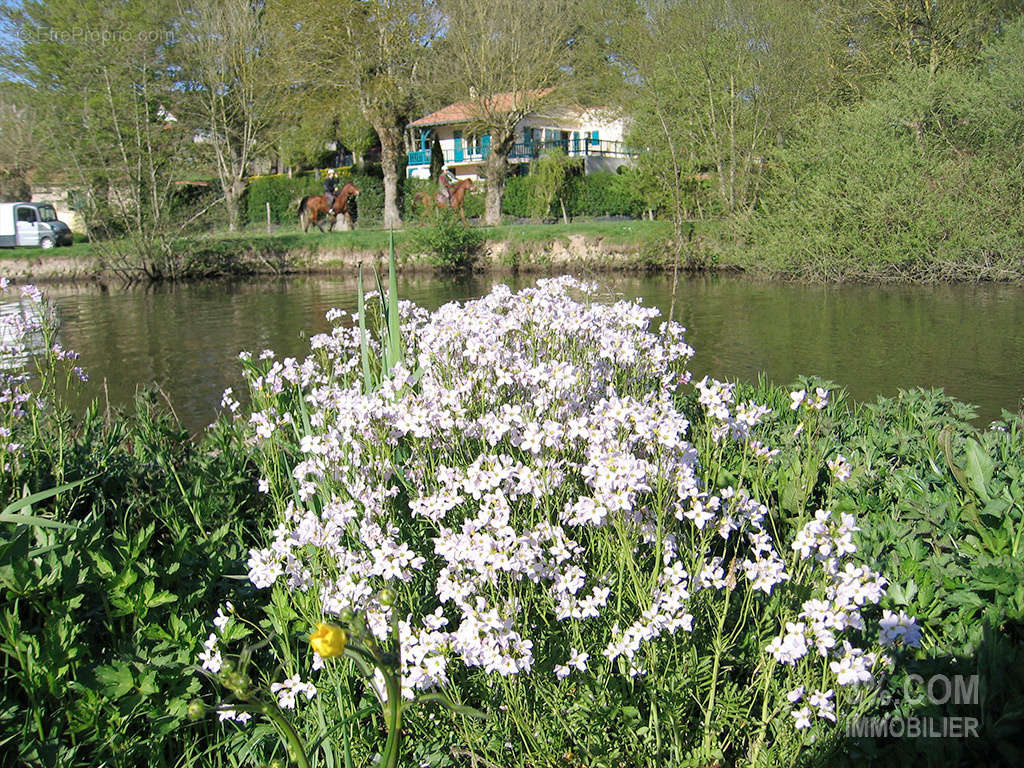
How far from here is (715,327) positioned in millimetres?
12477

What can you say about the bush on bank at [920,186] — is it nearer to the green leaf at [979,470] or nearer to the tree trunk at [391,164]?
the green leaf at [979,470]

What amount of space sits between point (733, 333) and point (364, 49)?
23856 mm

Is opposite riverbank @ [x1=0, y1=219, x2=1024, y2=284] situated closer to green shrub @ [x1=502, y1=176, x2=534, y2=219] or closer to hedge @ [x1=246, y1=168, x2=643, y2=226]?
hedge @ [x1=246, y1=168, x2=643, y2=226]

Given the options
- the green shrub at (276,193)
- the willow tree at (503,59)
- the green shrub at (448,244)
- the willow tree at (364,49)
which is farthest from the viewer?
the green shrub at (276,193)

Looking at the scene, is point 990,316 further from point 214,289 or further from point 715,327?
point 214,289

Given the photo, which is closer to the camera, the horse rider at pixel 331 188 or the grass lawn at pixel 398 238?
the grass lawn at pixel 398 238

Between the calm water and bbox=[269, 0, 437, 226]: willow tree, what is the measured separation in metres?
14.1

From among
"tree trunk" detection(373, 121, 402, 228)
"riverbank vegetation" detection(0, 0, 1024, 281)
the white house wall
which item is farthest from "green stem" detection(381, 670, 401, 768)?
the white house wall

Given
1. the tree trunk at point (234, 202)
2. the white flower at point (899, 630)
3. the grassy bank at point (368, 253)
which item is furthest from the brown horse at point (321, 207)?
the white flower at point (899, 630)

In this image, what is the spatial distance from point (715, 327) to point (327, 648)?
38.7ft

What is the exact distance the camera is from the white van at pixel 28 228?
30984 mm

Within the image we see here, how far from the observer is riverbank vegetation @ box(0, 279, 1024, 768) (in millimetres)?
2182

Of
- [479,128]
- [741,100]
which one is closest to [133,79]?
[479,128]

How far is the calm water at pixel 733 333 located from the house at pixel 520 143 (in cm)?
2669
